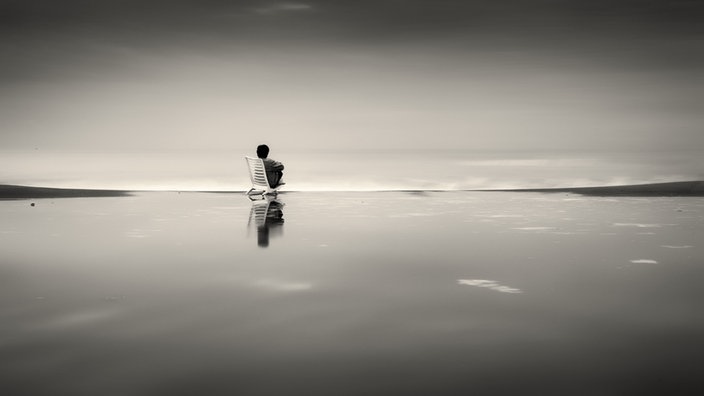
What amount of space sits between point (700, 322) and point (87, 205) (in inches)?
463

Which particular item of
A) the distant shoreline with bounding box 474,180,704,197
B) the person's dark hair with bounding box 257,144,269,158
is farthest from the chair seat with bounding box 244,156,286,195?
the distant shoreline with bounding box 474,180,704,197

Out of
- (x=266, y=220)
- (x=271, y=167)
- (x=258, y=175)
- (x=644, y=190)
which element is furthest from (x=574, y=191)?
(x=266, y=220)

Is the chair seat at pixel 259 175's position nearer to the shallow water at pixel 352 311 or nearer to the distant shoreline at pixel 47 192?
the distant shoreline at pixel 47 192

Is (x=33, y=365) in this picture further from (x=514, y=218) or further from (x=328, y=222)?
(x=514, y=218)

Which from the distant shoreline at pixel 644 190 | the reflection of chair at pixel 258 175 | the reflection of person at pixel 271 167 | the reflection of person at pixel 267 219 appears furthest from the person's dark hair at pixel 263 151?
the distant shoreline at pixel 644 190

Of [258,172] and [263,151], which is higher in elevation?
[263,151]

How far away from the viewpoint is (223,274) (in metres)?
4.88

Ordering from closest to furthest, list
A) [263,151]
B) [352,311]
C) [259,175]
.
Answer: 1. [352,311]
2. [263,151]
3. [259,175]

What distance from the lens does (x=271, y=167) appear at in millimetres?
13469

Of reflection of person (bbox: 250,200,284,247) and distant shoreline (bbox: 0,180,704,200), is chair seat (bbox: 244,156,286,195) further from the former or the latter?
distant shoreline (bbox: 0,180,704,200)

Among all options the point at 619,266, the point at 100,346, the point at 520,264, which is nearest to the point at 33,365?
the point at 100,346

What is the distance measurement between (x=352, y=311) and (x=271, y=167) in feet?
33.0

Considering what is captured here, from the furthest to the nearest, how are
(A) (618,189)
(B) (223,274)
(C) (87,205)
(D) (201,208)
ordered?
(A) (618,189) < (C) (87,205) < (D) (201,208) < (B) (223,274)

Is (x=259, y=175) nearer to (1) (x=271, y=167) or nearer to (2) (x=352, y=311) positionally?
(1) (x=271, y=167)
